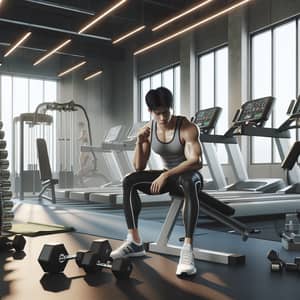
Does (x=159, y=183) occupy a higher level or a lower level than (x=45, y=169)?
higher

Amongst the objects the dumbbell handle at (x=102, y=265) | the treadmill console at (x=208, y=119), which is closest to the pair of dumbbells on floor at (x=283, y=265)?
the dumbbell handle at (x=102, y=265)

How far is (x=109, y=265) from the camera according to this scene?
7.31 ft

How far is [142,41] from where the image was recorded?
38.6ft

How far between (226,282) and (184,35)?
29.0 ft

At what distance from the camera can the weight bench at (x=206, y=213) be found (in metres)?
2.52

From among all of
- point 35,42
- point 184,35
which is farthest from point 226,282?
point 35,42

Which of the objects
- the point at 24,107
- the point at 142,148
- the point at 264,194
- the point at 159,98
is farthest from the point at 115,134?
the point at 159,98

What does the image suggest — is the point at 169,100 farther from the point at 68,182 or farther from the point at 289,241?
the point at 68,182

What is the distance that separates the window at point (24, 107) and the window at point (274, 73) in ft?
14.4

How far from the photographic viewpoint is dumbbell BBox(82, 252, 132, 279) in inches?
83.4

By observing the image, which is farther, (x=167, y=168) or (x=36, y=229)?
(x=36, y=229)

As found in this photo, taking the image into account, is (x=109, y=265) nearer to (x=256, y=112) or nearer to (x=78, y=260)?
(x=78, y=260)

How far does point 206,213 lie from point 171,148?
0.50m

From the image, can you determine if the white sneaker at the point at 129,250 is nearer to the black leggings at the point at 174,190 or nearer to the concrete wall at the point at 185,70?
the black leggings at the point at 174,190
